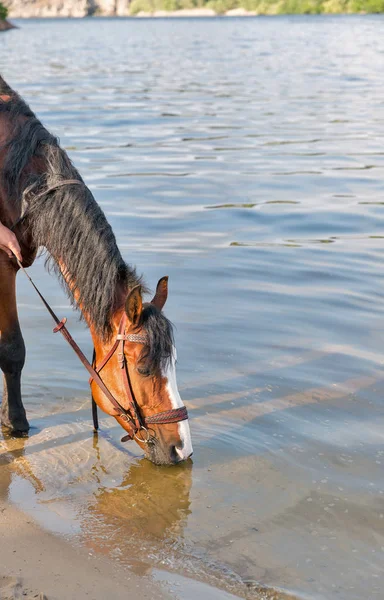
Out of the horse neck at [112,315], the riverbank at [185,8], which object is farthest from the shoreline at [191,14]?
the horse neck at [112,315]

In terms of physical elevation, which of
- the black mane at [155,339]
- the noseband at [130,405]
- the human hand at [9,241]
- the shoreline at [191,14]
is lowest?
the shoreline at [191,14]

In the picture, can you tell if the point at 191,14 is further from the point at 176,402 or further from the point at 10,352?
the point at 176,402

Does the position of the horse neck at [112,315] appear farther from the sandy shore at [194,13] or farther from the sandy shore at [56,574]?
the sandy shore at [194,13]

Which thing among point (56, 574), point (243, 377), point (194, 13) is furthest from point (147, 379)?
point (194, 13)

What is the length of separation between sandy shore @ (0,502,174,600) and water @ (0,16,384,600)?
118mm

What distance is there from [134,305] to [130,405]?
1.81 feet

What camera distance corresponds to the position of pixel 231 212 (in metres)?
10.6

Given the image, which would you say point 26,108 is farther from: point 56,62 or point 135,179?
point 56,62

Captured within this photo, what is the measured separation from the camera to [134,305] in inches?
152

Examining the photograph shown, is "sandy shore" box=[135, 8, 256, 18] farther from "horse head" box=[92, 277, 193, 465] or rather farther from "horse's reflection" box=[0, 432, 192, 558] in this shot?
"horse head" box=[92, 277, 193, 465]

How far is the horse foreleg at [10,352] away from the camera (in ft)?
14.9

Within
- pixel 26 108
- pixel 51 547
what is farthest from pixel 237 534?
pixel 26 108

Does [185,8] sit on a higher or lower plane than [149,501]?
lower

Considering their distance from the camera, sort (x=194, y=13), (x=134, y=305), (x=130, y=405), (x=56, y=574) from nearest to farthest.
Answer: (x=56, y=574), (x=134, y=305), (x=130, y=405), (x=194, y=13)
